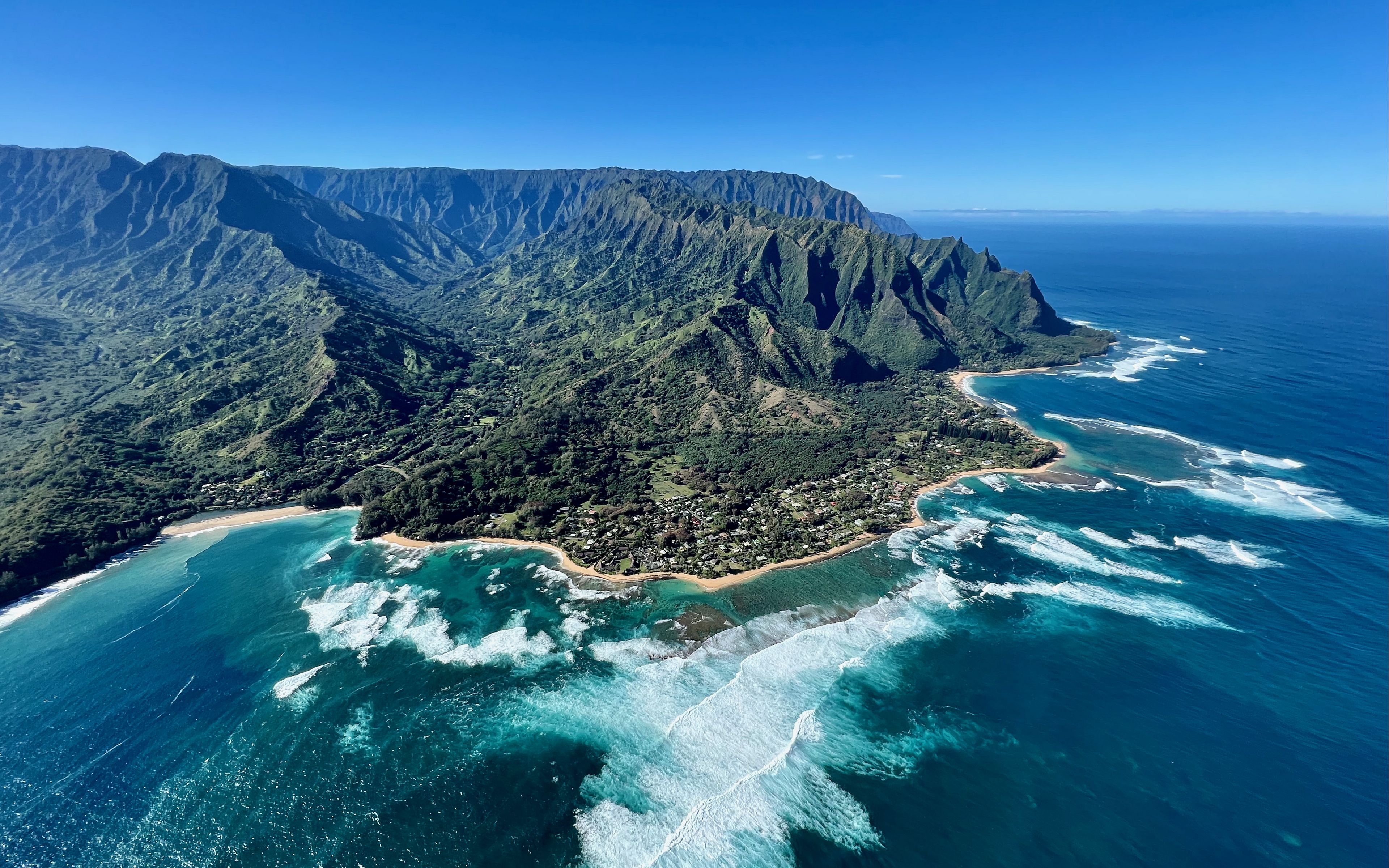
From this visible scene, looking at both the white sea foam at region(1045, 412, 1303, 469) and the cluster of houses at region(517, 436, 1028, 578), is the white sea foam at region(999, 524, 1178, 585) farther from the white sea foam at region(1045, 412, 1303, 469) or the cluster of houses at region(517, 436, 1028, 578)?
the white sea foam at region(1045, 412, 1303, 469)

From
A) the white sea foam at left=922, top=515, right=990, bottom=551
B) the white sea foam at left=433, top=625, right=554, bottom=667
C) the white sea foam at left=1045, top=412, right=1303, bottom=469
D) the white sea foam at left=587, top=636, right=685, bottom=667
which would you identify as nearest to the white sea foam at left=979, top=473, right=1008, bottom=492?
the white sea foam at left=922, top=515, right=990, bottom=551

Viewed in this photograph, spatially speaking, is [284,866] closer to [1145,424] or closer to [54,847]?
[54,847]

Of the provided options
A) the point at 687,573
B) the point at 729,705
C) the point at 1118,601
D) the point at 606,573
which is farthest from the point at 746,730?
the point at 1118,601

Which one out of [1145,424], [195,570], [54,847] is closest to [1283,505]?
[1145,424]

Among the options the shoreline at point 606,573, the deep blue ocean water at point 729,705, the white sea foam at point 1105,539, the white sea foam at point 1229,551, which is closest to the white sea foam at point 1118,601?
the deep blue ocean water at point 729,705

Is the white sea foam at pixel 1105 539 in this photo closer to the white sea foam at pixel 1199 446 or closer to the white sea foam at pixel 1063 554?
the white sea foam at pixel 1063 554

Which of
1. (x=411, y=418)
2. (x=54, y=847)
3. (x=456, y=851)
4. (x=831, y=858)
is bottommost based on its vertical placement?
(x=831, y=858)
